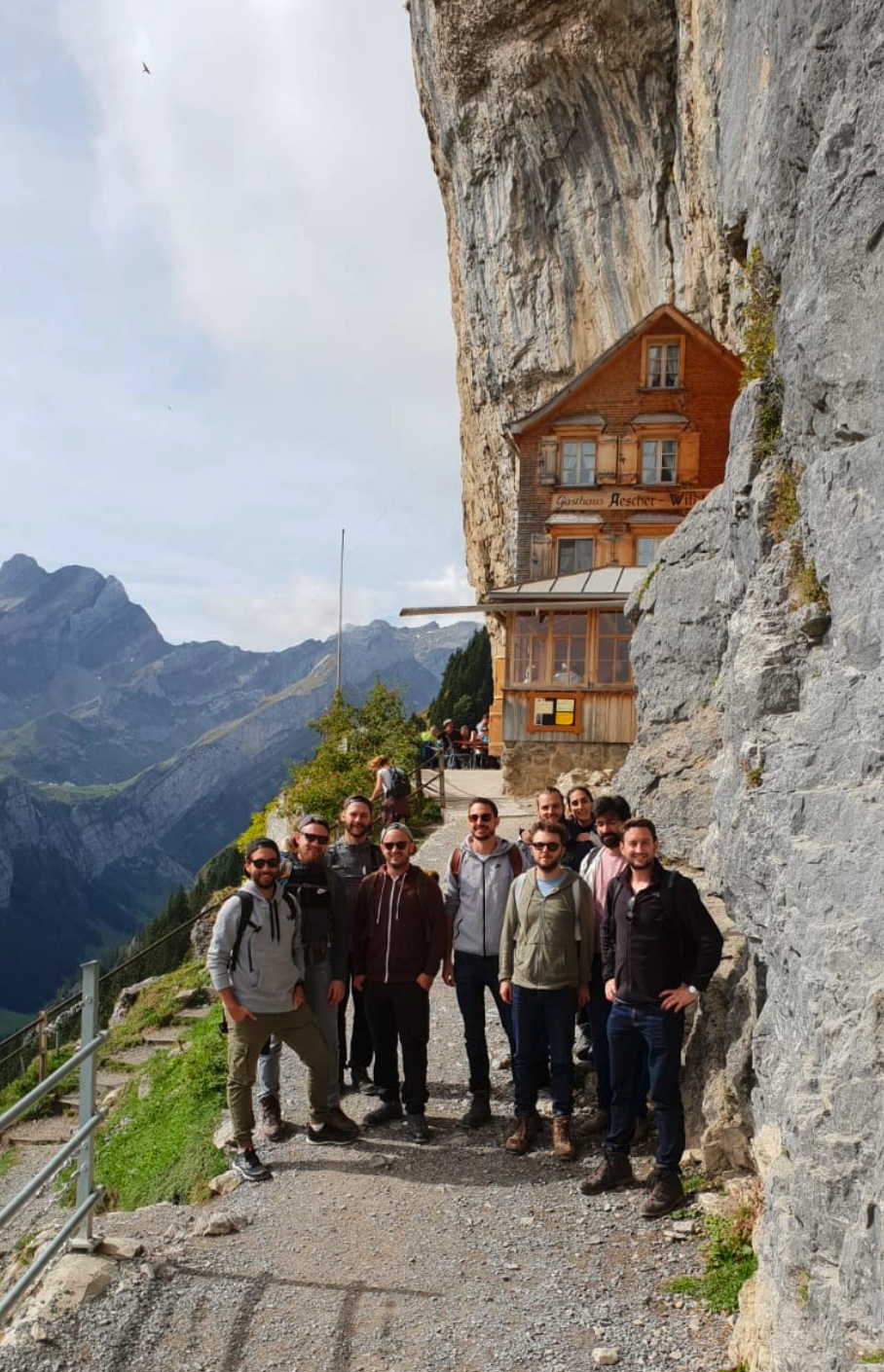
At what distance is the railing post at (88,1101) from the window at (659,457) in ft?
70.7

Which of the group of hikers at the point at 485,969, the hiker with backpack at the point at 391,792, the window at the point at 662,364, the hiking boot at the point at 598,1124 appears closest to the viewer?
the group of hikers at the point at 485,969

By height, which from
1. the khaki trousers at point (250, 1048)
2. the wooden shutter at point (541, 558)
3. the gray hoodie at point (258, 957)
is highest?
the wooden shutter at point (541, 558)

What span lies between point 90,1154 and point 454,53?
3634cm

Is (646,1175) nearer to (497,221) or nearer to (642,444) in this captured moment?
(642,444)

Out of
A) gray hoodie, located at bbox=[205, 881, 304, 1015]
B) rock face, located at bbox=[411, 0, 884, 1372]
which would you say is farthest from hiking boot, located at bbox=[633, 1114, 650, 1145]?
gray hoodie, located at bbox=[205, 881, 304, 1015]

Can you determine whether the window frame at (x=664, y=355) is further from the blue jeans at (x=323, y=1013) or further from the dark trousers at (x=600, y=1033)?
the blue jeans at (x=323, y=1013)

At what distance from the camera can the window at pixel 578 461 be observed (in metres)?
25.3

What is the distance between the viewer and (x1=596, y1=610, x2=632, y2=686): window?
2108 cm

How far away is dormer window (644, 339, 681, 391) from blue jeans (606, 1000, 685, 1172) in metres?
21.3

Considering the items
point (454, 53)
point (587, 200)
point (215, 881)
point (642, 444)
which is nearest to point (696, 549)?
point (642, 444)

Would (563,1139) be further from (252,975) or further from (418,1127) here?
(252,975)

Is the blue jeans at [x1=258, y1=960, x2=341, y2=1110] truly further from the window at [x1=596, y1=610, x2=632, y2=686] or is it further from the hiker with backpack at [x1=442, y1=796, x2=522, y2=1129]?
the window at [x1=596, y1=610, x2=632, y2=686]

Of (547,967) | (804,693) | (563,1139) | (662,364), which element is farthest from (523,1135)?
(662,364)

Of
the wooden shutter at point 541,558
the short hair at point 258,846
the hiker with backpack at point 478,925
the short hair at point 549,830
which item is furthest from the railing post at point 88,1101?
the wooden shutter at point 541,558
